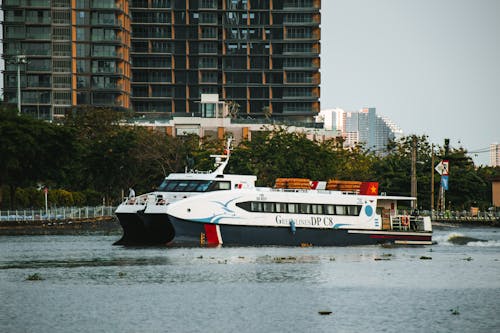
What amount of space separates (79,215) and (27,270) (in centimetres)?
5292

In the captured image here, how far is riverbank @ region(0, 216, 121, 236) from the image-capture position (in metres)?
102

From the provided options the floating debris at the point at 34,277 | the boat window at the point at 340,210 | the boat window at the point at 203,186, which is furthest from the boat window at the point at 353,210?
the floating debris at the point at 34,277

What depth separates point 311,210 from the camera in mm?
80375

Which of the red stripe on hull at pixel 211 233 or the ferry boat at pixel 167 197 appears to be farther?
the ferry boat at pixel 167 197

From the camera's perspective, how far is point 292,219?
7969 cm

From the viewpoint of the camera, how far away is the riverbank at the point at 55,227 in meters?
102

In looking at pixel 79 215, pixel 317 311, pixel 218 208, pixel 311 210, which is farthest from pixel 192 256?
pixel 79 215

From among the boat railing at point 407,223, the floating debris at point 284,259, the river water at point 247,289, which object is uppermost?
the boat railing at point 407,223

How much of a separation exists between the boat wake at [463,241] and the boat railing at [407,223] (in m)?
7.39

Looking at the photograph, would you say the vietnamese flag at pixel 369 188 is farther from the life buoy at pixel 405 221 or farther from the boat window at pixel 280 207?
the boat window at pixel 280 207

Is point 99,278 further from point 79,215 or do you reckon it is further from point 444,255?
point 79,215

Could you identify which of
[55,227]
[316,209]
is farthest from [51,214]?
[316,209]

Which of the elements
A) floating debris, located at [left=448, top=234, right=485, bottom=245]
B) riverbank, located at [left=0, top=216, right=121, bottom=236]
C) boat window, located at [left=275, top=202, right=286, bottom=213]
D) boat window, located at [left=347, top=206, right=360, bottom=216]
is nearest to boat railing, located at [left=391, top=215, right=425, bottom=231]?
boat window, located at [left=347, top=206, right=360, bottom=216]

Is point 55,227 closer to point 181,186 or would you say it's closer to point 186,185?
point 181,186
